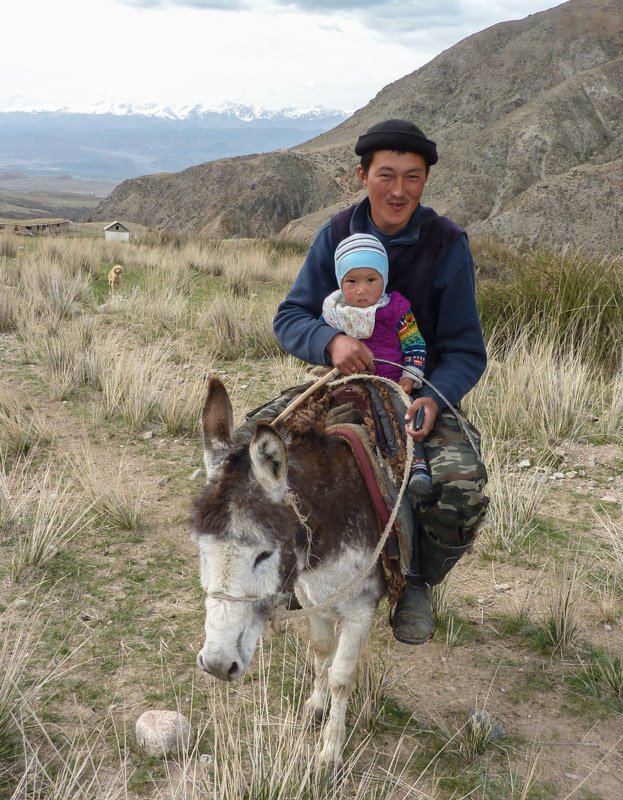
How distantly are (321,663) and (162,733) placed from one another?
2.40 feet

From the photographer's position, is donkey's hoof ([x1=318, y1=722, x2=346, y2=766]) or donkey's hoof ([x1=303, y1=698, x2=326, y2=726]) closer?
donkey's hoof ([x1=318, y1=722, x2=346, y2=766])

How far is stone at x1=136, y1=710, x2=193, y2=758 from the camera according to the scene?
234cm

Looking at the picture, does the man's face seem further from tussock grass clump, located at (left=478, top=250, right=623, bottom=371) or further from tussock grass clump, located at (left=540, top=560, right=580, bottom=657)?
tussock grass clump, located at (left=478, top=250, right=623, bottom=371)

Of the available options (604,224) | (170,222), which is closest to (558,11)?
(170,222)

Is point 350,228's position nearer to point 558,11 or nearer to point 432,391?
point 432,391

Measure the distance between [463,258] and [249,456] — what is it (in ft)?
4.83

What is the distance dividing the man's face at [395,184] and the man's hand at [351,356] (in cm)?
66

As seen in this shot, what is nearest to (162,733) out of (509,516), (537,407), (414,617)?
(414,617)

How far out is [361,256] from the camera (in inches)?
91.7

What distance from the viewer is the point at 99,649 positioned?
2959 mm

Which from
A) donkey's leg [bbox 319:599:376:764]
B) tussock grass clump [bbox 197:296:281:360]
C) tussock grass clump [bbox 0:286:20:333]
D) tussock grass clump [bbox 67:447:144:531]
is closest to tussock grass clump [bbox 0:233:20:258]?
tussock grass clump [bbox 0:286:20:333]

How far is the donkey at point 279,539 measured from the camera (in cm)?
167

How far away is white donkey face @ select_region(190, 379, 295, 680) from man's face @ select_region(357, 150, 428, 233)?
1402mm

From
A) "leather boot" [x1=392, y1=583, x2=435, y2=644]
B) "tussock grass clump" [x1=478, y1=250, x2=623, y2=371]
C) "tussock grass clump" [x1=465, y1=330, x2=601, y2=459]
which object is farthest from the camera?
"tussock grass clump" [x1=478, y1=250, x2=623, y2=371]
